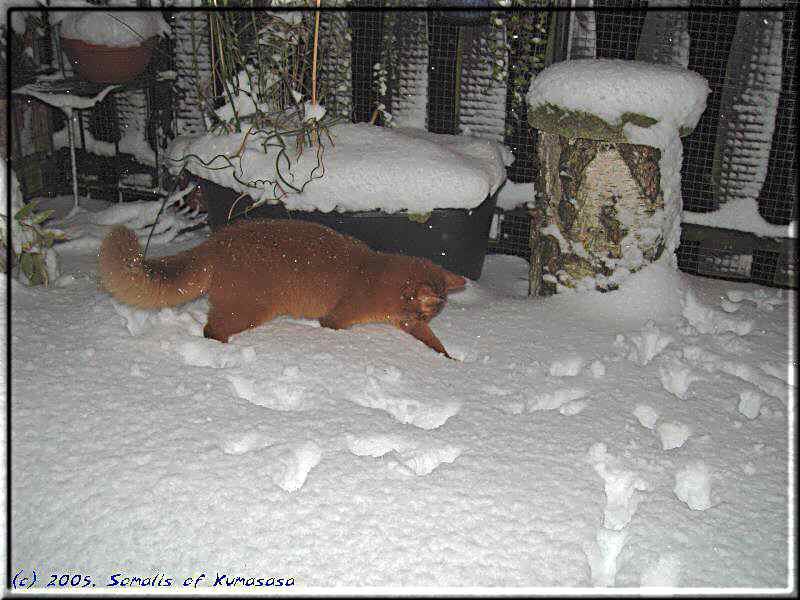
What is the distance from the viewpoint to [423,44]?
12.4 feet

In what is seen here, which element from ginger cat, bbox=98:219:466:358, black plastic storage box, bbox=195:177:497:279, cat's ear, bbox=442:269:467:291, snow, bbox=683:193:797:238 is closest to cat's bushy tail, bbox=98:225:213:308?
ginger cat, bbox=98:219:466:358

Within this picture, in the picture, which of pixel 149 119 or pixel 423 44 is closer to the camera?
pixel 423 44

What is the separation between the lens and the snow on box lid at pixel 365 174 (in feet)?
10.0

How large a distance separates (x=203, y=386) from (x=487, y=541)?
3.56 feet

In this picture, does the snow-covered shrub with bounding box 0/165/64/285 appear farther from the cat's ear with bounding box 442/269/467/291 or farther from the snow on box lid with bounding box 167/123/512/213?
the cat's ear with bounding box 442/269/467/291

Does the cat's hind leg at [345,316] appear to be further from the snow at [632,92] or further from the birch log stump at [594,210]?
the snow at [632,92]

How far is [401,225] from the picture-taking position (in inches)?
124

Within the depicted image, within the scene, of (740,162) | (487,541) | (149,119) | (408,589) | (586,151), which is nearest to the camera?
(408,589)

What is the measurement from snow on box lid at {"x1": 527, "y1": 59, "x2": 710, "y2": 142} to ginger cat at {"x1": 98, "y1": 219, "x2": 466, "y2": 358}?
0.83m

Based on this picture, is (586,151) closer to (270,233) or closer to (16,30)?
(270,233)

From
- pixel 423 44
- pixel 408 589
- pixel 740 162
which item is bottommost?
pixel 408 589

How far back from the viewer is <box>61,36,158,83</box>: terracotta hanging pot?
12.6 ft

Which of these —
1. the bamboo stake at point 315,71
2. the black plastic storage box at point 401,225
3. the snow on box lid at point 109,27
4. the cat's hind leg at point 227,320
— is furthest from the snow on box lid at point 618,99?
the snow on box lid at point 109,27

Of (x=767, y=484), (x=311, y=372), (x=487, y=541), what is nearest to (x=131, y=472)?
(x=311, y=372)
